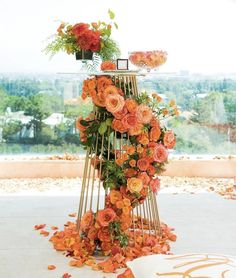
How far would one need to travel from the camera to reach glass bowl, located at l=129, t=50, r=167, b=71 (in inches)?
133

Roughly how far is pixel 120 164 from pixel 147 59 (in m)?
0.66

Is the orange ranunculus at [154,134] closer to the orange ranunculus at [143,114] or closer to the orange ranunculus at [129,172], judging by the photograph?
the orange ranunculus at [143,114]

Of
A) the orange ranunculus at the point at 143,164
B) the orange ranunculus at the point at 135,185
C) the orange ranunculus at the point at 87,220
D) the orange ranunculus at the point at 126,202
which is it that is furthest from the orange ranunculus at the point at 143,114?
the orange ranunculus at the point at 87,220

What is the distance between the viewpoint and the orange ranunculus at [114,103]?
310cm

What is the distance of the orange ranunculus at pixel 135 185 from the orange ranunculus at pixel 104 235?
0.95 ft

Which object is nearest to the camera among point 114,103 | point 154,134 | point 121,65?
point 114,103

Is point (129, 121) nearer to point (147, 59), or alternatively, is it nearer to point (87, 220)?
point (147, 59)

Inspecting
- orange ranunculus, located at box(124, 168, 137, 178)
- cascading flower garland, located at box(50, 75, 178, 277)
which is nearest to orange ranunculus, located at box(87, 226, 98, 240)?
cascading flower garland, located at box(50, 75, 178, 277)

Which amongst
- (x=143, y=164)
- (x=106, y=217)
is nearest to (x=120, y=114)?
(x=143, y=164)

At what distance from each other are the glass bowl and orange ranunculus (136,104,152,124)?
35cm

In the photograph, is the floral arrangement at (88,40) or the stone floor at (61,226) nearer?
the stone floor at (61,226)

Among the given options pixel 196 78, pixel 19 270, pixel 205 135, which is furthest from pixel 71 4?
pixel 19 270

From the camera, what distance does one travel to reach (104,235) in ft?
10.6

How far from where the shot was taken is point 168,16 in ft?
20.2
